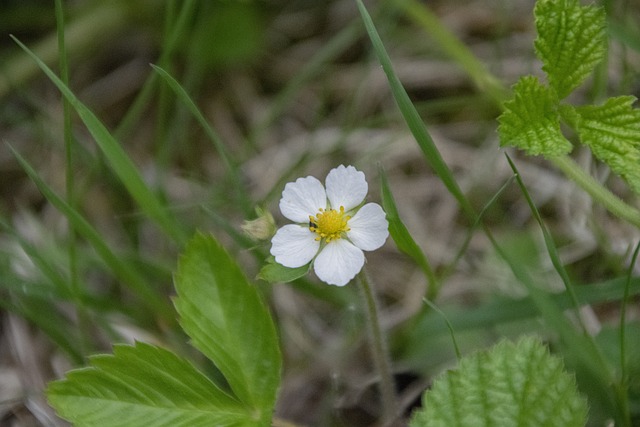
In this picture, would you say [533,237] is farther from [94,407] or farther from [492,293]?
[94,407]

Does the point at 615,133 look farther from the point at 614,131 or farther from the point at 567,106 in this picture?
the point at 567,106

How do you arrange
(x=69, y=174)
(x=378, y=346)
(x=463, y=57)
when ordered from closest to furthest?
(x=378, y=346) → (x=69, y=174) → (x=463, y=57)

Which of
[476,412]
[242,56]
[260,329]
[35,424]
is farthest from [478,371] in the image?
[242,56]

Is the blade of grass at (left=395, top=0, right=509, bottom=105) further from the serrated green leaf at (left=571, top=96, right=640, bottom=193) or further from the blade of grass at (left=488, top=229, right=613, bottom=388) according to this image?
the blade of grass at (left=488, top=229, right=613, bottom=388)

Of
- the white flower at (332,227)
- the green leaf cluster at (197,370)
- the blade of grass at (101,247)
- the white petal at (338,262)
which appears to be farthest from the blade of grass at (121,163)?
the white petal at (338,262)

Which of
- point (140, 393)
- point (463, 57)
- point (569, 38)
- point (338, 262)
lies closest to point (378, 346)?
point (338, 262)

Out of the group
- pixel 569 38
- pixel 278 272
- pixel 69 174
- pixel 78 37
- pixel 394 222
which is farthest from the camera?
pixel 78 37

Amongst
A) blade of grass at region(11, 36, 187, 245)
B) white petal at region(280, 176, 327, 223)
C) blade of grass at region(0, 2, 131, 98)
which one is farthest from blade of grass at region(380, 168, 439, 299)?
blade of grass at region(0, 2, 131, 98)
